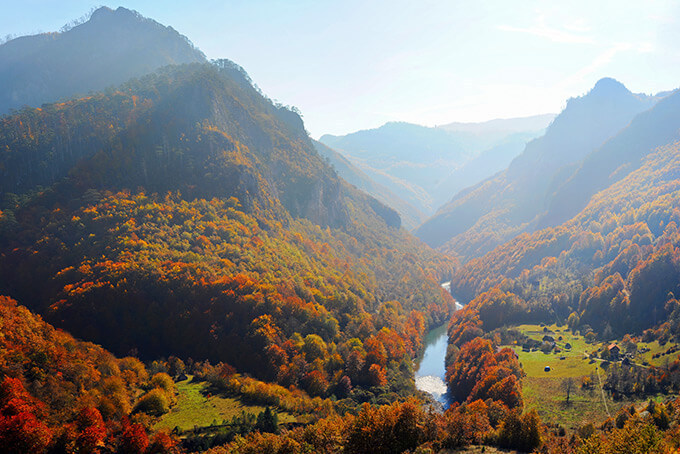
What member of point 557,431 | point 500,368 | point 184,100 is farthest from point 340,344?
point 184,100

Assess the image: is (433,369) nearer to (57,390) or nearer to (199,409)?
(199,409)

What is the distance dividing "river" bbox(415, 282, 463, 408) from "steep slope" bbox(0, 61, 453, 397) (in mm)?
7325

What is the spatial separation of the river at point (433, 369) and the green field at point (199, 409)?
210ft

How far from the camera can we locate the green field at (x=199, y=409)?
2972 inches

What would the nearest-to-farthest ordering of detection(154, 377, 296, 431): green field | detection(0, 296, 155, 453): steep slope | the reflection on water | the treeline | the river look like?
detection(0, 296, 155, 453): steep slope < the treeline < detection(154, 377, 296, 431): green field < the river < the reflection on water

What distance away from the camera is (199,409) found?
269ft

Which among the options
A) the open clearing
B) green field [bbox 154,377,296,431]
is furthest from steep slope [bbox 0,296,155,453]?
the open clearing

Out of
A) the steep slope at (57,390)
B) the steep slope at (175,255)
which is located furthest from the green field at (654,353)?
the steep slope at (57,390)

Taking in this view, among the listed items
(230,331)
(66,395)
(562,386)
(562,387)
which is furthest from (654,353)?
(66,395)

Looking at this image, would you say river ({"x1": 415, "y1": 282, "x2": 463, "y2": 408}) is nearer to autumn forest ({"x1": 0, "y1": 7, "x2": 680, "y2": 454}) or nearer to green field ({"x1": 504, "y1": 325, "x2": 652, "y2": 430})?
autumn forest ({"x1": 0, "y1": 7, "x2": 680, "y2": 454})

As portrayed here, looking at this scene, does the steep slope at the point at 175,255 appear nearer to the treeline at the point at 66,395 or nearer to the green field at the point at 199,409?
the green field at the point at 199,409

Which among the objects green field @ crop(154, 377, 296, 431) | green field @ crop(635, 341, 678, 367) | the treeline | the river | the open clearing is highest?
the treeline

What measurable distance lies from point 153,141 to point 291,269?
82.7m

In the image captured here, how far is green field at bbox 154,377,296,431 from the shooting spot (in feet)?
248
